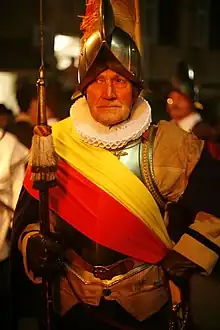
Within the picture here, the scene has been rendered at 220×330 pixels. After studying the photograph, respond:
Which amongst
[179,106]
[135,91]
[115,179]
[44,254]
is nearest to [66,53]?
[179,106]

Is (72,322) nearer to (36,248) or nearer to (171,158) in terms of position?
(36,248)

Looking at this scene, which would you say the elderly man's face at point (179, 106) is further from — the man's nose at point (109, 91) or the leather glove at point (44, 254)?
the leather glove at point (44, 254)

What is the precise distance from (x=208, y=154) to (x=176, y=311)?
58 cm

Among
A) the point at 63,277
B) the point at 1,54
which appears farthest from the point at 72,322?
the point at 1,54

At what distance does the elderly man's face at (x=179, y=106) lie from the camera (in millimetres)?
4910

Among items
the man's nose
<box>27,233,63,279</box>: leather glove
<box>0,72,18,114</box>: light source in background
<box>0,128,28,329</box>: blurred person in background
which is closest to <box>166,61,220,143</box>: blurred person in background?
<box>0,128,28,329</box>: blurred person in background

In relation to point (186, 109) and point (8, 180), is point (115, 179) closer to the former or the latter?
point (8, 180)

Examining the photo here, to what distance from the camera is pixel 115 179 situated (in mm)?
2555

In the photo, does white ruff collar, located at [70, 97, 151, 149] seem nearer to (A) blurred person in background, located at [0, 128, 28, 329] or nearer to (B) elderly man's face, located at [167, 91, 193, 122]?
(A) blurred person in background, located at [0, 128, 28, 329]

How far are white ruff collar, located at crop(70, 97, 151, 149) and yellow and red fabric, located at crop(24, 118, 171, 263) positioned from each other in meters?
0.04

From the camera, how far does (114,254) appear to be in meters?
2.58

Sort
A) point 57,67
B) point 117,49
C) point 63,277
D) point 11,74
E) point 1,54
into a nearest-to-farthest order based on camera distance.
Result: point 117,49
point 63,277
point 57,67
point 11,74
point 1,54

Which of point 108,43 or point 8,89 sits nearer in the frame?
point 108,43

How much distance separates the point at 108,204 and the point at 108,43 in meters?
0.55
